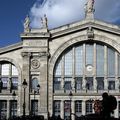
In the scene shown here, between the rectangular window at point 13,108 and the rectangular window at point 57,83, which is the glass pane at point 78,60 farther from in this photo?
the rectangular window at point 13,108

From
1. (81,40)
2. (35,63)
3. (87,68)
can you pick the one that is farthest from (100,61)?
(35,63)

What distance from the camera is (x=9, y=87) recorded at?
194 ft

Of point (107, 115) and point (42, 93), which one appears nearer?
point (107, 115)

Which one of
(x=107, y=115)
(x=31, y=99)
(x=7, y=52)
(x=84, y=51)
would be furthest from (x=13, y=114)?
(x=107, y=115)

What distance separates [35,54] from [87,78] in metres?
8.49

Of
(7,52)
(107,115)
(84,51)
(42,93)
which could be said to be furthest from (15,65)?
(107,115)

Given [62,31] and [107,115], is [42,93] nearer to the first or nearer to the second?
[62,31]

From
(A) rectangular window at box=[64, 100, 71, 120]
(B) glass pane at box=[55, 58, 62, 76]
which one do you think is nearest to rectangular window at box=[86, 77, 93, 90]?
(A) rectangular window at box=[64, 100, 71, 120]

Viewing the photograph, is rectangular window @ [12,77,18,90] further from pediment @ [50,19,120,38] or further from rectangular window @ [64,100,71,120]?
pediment @ [50,19,120,38]

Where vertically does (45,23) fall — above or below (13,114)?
above

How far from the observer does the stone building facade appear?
57781mm

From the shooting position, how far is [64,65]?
59.2 m

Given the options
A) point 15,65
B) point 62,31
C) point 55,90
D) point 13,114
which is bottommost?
point 13,114

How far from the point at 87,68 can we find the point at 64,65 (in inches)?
136
